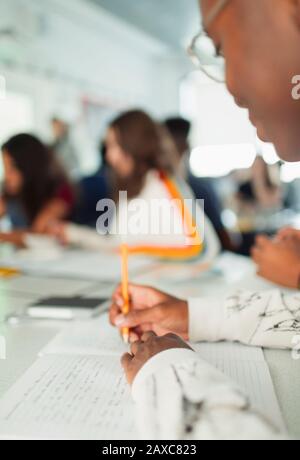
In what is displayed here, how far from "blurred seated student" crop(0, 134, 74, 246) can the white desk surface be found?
1065 millimetres

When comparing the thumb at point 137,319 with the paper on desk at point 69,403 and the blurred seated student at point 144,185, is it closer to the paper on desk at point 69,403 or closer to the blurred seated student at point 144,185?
the paper on desk at point 69,403

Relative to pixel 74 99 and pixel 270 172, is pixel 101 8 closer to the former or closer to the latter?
pixel 74 99

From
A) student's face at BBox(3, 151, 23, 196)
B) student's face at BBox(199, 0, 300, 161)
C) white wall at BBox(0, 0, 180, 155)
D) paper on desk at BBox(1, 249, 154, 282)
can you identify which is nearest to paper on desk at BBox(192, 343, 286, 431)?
student's face at BBox(199, 0, 300, 161)

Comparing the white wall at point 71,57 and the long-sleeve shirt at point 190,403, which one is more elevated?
the white wall at point 71,57

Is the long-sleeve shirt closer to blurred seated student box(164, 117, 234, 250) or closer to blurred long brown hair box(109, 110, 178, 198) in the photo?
blurred long brown hair box(109, 110, 178, 198)

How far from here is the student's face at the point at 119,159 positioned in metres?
1.95

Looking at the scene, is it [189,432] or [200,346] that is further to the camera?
[200,346]

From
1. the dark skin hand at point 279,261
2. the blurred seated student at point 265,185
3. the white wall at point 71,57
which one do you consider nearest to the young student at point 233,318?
the dark skin hand at point 279,261

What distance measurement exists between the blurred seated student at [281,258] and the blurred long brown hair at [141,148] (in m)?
0.75

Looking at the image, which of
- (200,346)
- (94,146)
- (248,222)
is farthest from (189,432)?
(94,146)

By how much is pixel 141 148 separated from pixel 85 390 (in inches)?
56.8

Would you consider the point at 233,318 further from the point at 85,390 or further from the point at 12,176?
the point at 12,176

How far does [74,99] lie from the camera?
524 cm

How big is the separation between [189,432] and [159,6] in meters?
4.94
